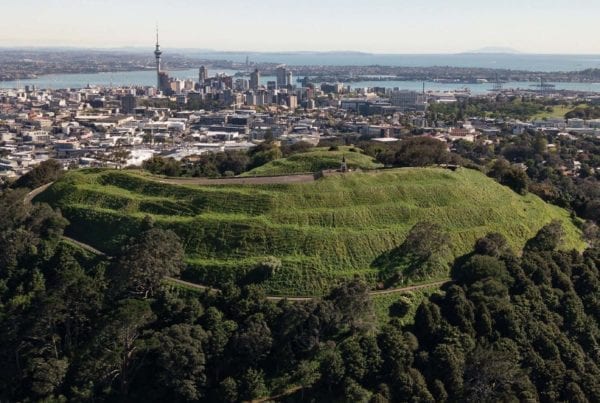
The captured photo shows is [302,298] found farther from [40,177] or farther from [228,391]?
[40,177]

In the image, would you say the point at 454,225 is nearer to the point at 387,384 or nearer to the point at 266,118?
the point at 387,384

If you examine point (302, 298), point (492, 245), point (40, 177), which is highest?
point (40, 177)

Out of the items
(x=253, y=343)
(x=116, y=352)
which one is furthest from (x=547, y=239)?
(x=116, y=352)

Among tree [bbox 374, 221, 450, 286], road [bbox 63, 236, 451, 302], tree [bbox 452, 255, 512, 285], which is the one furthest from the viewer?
tree [bbox 374, 221, 450, 286]

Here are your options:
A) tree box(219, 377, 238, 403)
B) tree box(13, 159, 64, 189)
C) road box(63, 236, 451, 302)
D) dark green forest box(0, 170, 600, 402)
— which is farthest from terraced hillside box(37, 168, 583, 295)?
tree box(219, 377, 238, 403)

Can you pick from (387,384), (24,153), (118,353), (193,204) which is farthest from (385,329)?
(24,153)

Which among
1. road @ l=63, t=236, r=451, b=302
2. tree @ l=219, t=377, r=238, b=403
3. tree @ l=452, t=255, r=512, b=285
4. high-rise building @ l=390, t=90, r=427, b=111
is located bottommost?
tree @ l=219, t=377, r=238, b=403

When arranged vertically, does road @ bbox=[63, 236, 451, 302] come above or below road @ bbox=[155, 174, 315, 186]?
below

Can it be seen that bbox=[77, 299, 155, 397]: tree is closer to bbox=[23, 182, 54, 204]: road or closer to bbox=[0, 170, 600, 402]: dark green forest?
Answer: bbox=[0, 170, 600, 402]: dark green forest
